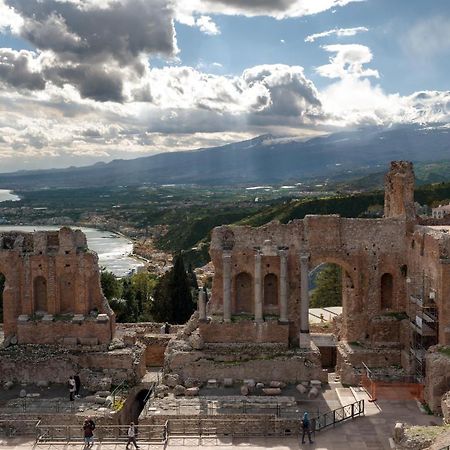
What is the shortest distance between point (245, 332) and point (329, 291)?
25289 mm

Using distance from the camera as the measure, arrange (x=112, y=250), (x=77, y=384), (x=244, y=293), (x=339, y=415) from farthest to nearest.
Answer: (x=112, y=250) → (x=244, y=293) → (x=77, y=384) → (x=339, y=415)

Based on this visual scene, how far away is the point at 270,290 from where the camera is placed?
100ft

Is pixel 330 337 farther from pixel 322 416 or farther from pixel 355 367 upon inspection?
pixel 322 416

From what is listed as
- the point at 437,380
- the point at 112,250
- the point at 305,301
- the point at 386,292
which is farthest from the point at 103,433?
the point at 112,250

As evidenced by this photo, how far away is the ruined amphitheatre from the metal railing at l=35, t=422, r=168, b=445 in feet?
10.8

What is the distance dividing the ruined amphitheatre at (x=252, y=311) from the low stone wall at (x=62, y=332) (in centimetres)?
5

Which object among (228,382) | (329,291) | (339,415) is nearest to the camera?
(339,415)

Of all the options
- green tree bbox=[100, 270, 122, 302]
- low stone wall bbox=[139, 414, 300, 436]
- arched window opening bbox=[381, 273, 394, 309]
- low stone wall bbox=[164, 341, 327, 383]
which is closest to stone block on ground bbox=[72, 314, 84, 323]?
low stone wall bbox=[164, 341, 327, 383]

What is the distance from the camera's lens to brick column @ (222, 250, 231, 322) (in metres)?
29.0

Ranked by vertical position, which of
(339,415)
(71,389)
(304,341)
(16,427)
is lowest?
(339,415)

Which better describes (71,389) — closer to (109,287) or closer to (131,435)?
(131,435)

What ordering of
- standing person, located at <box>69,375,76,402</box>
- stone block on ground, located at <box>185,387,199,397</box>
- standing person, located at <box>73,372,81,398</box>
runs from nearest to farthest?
standing person, located at <box>69,375,76,402</box>
stone block on ground, located at <box>185,387,199,397</box>
standing person, located at <box>73,372,81,398</box>

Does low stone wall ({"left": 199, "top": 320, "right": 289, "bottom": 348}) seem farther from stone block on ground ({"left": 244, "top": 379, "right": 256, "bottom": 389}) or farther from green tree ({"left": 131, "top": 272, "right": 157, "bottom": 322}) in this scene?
green tree ({"left": 131, "top": 272, "right": 157, "bottom": 322})

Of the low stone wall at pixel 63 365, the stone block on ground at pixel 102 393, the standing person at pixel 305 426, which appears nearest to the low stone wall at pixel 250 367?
the low stone wall at pixel 63 365
